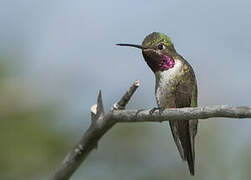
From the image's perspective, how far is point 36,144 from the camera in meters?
4.66

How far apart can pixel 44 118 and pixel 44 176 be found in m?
0.63

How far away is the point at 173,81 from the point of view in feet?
13.1

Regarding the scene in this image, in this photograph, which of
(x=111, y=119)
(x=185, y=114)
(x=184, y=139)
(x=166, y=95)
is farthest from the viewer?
(x=184, y=139)

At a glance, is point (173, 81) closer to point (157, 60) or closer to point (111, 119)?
point (157, 60)

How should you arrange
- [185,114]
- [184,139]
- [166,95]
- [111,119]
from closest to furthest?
[185,114]
[111,119]
[166,95]
[184,139]

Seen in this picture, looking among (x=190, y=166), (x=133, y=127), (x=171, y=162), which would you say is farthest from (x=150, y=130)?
(x=190, y=166)

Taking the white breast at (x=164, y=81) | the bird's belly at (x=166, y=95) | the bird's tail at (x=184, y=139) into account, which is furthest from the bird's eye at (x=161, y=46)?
the bird's tail at (x=184, y=139)

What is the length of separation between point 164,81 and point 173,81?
74mm

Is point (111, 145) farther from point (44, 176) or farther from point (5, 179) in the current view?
point (5, 179)

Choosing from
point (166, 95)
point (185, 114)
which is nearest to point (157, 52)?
point (166, 95)

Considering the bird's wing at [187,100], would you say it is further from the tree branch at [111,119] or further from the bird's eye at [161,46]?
the tree branch at [111,119]

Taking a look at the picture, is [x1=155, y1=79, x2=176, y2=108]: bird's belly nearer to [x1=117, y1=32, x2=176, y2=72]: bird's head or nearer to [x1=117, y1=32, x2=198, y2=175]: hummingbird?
[x1=117, y1=32, x2=198, y2=175]: hummingbird

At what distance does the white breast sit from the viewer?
3940 millimetres

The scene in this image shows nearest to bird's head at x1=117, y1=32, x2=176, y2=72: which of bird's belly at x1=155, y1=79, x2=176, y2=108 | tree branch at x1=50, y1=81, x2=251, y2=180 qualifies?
bird's belly at x1=155, y1=79, x2=176, y2=108
